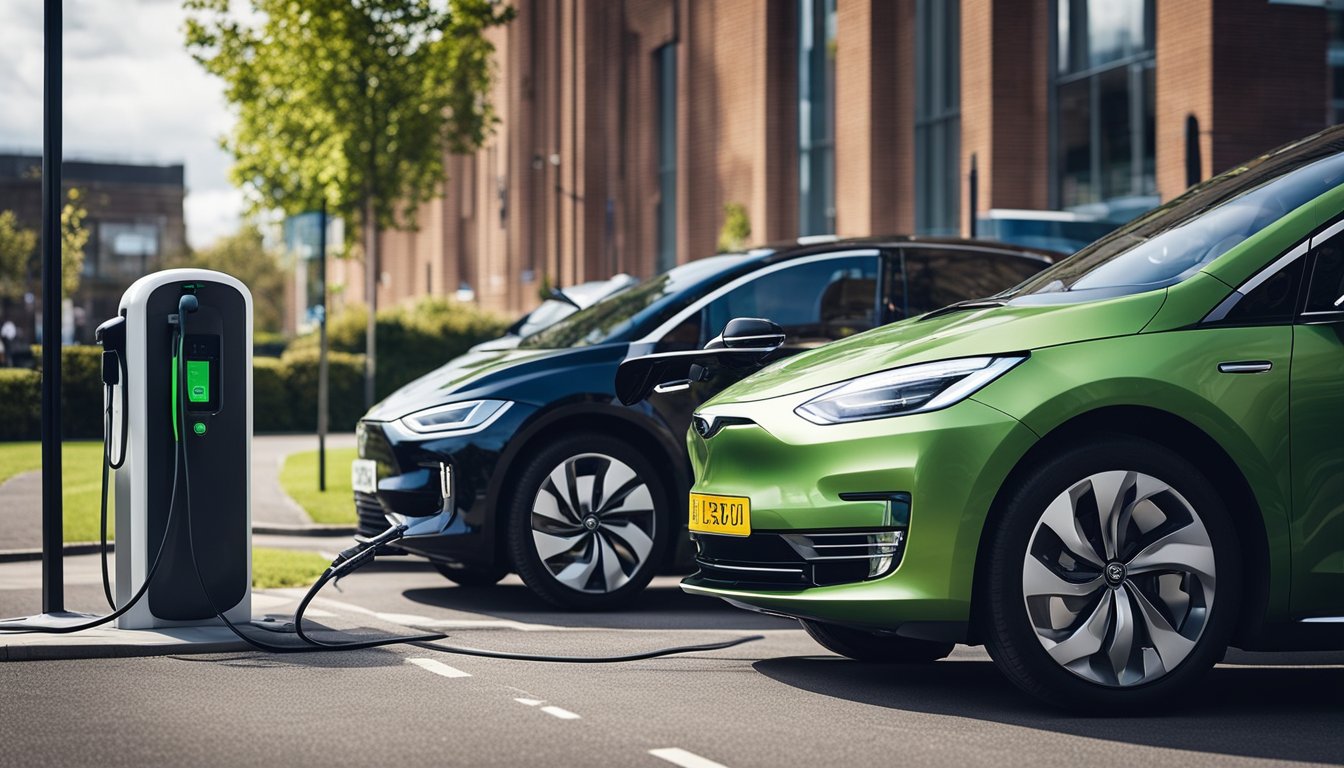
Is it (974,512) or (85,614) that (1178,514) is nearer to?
(974,512)

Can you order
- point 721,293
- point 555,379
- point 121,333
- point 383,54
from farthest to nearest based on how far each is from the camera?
1. point 383,54
2. point 721,293
3. point 555,379
4. point 121,333

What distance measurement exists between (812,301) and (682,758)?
4.31 m

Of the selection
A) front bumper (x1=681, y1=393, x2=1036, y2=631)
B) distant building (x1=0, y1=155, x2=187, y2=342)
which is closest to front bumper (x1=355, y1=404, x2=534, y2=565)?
front bumper (x1=681, y1=393, x2=1036, y2=631)

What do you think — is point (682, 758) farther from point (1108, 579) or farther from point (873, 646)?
point (873, 646)

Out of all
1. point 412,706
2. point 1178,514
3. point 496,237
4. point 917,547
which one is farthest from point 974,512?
point 496,237

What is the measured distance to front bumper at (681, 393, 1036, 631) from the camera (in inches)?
195

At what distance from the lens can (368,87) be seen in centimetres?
2672

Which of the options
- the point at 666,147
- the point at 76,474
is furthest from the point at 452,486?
the point at 666,147

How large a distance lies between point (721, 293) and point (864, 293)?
0.79 meters

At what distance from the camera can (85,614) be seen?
7.06 meters

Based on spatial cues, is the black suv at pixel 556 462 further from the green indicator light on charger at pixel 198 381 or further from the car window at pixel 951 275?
the green indicator light on charger at pixel 198 381

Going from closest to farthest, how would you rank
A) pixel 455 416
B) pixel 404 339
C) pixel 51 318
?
pixel 51 318 < pixel 455 416 < pixel 404 339

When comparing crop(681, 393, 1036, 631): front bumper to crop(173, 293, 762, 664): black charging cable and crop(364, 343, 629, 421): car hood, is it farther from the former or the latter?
crop(364, 343, 629, 421): car hood

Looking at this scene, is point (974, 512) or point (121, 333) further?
point (121, 333)
